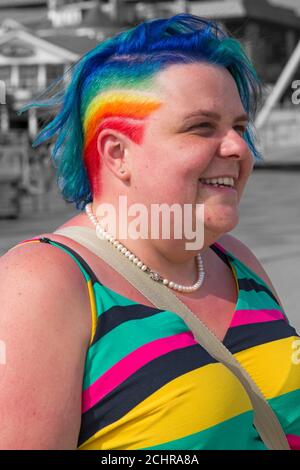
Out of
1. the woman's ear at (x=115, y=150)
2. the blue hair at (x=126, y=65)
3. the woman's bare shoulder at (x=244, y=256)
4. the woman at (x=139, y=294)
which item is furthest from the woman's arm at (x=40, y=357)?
the woman's bare shoulder at (x=244, y=256)

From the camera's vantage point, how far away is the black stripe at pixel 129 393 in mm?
1583

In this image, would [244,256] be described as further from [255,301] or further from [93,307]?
[93,307]

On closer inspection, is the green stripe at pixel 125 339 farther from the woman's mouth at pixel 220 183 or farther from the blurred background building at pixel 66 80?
the blurred background building at pixel 66 80

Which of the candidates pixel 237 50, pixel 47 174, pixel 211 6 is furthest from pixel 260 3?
pixel 237 50

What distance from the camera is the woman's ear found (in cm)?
176

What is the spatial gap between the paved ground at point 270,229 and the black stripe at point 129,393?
11.1 feet

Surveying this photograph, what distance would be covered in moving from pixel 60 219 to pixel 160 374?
10208mm

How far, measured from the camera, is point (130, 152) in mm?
1761

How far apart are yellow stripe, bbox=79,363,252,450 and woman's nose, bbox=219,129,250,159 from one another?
439mm

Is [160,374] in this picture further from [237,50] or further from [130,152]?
[237,50]

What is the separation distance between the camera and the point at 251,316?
6.21ft

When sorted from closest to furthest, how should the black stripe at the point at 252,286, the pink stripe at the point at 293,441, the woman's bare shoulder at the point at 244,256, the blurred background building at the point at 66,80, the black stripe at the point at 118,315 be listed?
the black stripe at the point at 118,315
the pink stripe at the point at 293,441
the black stripe at the point at 252,286
the woman's bare shoulder at the point at 244,256
the blurred background building at the point at 66,80

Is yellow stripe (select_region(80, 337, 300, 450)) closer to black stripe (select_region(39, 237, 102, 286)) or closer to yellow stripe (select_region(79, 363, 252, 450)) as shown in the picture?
yellow stripe (select_region(79, 363, 252, 450))

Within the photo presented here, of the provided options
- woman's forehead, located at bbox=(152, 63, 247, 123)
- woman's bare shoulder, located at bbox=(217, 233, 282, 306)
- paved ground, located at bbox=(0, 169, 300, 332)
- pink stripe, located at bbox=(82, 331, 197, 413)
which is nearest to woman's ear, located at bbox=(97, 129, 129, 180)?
woman's forehead, located at bbox=(152, 63, 247, 123)
